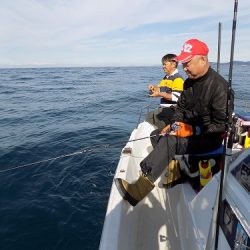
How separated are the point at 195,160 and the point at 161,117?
10.4 ft

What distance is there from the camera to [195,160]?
4004 millimetres

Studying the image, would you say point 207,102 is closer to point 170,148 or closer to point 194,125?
point 194,125

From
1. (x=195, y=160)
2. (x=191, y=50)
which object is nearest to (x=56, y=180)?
(x=195, y=160)

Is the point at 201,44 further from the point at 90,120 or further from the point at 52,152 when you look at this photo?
the point at 90,120

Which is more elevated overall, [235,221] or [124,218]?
[235,221]

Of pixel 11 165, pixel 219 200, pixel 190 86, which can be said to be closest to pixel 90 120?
pixel 11 165

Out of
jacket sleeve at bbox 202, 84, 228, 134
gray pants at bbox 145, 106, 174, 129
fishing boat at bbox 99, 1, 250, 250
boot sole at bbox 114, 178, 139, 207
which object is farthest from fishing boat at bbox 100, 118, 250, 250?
gray pants at bbox 145, 106, 174, 129

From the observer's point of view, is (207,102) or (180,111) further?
(180,111)

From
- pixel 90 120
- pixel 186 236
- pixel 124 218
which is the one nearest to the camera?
pixel 186 236

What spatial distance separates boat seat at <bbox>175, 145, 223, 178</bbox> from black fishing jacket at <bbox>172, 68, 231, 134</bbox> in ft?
1.06

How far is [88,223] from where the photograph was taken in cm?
525

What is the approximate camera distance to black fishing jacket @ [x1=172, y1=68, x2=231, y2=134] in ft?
11.6

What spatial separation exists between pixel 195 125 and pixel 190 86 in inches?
21.3

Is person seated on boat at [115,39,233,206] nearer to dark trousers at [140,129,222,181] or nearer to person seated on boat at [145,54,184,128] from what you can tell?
dark trousers at [140,129,222,181]
